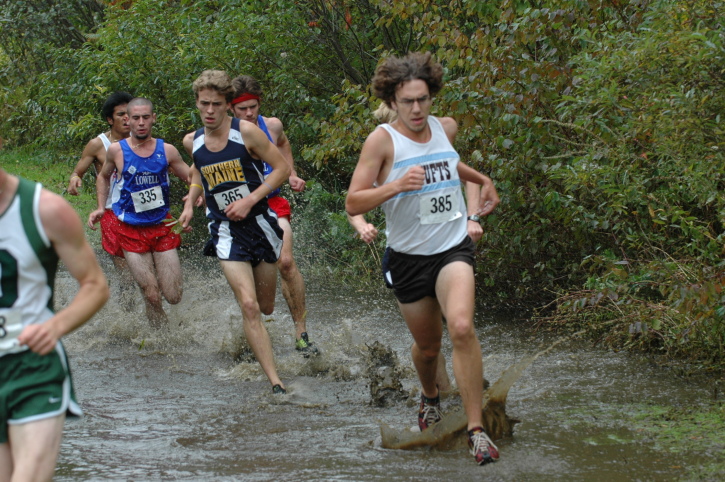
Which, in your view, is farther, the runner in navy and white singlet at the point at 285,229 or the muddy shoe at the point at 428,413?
the runner in navy and white singlet at the point at 285,229

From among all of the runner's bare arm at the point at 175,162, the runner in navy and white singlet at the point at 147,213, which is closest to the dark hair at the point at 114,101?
the runner in navy and white singlet at the point at 147,213

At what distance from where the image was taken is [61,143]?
48.1 feet

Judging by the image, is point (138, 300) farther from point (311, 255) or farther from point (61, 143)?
point (61, 143)

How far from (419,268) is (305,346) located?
2.92 meters

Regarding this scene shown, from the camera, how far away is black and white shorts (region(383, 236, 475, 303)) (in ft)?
→ 16.8

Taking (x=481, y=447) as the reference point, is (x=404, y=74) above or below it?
above

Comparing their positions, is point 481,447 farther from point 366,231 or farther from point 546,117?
point 546,117

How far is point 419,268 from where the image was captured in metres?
5.18

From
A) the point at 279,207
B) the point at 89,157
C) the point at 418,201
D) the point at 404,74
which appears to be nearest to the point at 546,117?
the point at 279,207

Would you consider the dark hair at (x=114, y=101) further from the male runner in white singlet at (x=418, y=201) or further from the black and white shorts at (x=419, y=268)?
the black and white shorts at (x=419, y=268)

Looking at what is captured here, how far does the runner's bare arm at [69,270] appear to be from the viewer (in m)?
3.24

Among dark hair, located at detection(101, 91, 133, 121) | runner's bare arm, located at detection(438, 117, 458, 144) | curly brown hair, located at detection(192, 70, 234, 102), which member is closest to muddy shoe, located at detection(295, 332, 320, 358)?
curly brown hair, located at detection(192, 70, 234, 102)

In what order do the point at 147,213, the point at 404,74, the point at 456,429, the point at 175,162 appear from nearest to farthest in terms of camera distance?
the point at 456,429
the point at 404,74
the point at 147,213
the point at 175,162

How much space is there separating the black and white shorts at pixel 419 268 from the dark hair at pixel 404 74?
2.78 ft
